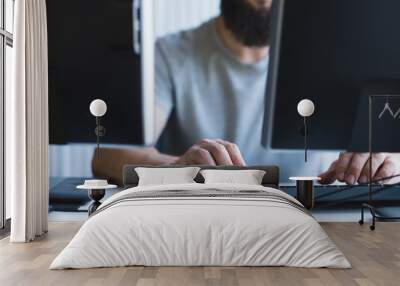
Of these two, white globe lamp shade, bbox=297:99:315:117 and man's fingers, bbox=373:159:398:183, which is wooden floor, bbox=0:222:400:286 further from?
man's fingers, bbox=373:159:398:183

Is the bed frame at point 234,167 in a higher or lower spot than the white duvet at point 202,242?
higher

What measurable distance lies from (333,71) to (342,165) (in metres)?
1.25

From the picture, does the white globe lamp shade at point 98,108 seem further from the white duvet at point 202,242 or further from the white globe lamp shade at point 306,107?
the white duvet at point 202,242

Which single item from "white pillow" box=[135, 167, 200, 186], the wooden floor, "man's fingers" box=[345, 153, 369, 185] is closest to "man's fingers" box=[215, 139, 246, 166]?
"white pillow" box=[135, 167, 200, 186]

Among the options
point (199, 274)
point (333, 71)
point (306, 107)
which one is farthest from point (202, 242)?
point (333, 71)

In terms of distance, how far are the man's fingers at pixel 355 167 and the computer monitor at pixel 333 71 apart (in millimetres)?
113

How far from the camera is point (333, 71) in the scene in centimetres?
769

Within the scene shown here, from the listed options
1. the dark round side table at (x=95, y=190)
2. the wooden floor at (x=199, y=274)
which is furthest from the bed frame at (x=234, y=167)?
the wooden floor at (x=199, y=274)

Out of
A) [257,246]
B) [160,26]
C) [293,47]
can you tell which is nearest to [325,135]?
[293,47]

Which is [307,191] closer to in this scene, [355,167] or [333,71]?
[355,167]

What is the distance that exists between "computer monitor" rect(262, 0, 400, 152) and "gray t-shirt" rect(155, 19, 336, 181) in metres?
0.19

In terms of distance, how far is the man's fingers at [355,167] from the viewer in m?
7.70

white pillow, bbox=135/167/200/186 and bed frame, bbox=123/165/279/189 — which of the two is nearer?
white pillow, bbox=135/167/200/186

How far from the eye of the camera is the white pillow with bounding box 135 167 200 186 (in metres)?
6.80
